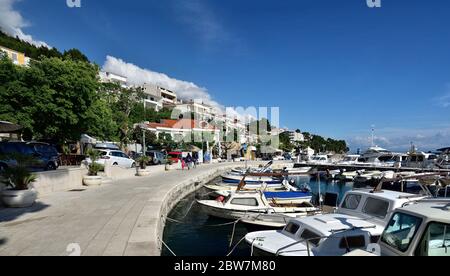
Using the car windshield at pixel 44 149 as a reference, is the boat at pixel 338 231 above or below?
below

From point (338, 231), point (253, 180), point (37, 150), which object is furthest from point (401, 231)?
point (253, 180)

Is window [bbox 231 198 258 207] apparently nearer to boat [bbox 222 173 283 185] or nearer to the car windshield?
boat [bbox 222 173 283 185]

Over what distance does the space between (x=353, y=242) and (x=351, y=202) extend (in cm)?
307

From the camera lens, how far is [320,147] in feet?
453

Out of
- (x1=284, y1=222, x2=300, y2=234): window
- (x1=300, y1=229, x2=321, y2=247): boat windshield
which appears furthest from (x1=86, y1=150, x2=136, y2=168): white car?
(x1=300, y1=229, x2=321, y2=247): boat windshield

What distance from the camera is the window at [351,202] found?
1175cm

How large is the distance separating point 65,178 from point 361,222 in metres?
14.0

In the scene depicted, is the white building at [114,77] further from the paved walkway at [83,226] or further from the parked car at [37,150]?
the paved walkway at [83,226]

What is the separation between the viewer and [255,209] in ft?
53.2

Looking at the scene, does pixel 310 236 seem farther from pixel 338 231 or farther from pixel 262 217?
pixel 262 217

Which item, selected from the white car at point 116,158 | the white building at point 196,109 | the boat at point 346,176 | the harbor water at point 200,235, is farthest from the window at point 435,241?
the white building at point 196,109

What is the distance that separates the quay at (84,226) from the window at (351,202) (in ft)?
22.7
